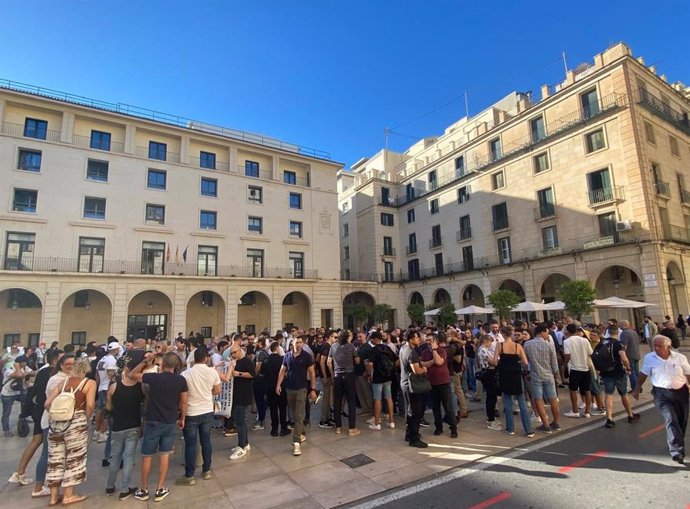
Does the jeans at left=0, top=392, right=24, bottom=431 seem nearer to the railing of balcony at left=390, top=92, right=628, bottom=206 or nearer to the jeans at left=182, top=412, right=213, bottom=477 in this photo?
the jeans at left=182, top=412, right=213, bottom=477

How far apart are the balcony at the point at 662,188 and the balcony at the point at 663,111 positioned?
190 inches

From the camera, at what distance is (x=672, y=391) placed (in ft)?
16.3

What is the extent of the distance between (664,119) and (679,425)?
27909mm

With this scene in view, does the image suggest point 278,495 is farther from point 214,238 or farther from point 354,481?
point 214,238

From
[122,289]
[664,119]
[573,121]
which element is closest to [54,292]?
[122,289]

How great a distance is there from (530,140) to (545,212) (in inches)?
238

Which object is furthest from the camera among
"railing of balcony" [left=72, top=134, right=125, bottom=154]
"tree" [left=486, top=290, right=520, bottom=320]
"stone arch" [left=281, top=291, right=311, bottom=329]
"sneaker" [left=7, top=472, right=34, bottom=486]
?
"stone arch" [left=281, top=291, right=311, bottom=329]

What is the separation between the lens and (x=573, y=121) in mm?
24781

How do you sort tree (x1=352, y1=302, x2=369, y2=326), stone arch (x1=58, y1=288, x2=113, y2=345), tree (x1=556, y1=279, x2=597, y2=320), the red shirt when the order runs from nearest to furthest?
1. the red shirt
2. tree (x1=556, y1=279, x2=597, y2=320)
3. stone arch (x1=58, y1=288, x2=113, y2=345)
4. tree (x1=352, y1=302, x2=369, y2=326)

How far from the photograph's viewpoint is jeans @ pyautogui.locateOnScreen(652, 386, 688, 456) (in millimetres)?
4848

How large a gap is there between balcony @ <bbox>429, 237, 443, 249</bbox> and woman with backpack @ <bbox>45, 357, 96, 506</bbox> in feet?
107

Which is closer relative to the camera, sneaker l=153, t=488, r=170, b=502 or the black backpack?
sneaker l=153, t=488, r=170, b=502

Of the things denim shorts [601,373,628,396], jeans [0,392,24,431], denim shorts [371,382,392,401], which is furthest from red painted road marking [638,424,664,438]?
jeans [0,392,24,431]

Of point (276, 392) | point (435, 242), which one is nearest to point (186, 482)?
point (276, 392)
